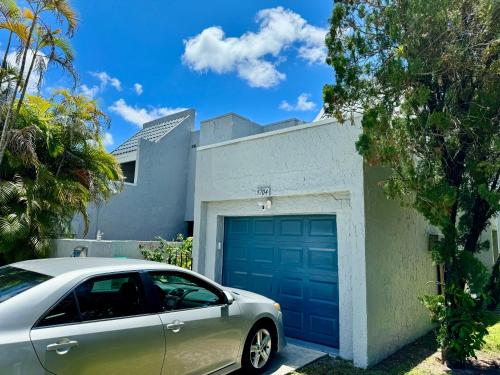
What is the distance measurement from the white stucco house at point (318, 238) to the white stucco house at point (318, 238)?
19 millimetres

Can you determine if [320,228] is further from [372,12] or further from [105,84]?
[105,84]

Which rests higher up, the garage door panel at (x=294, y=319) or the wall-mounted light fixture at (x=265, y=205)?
the wall-mounted light fixture at (x=265, y=205)

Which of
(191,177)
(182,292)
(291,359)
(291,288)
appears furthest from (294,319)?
(191,177)

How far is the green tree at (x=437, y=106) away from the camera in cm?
477

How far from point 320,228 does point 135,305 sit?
3.83 meters

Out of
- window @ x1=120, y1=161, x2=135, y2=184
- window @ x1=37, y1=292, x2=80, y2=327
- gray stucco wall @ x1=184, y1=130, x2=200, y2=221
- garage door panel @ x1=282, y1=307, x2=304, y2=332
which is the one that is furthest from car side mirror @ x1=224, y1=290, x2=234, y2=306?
window @ x1=120, y1=161, x2=135, y2=184

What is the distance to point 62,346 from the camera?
2988 millimetres

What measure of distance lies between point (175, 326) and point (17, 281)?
5.27ft

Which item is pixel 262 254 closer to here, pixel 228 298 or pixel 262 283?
pixel 262 283

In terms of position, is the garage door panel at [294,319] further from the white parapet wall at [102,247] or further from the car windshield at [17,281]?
the car windshield at [17,281]

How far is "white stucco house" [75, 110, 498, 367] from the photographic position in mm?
5840

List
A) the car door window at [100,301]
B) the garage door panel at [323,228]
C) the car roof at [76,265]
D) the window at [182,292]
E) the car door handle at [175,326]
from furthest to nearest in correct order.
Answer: the garage door panel at [323,228] → the window at [182,292] → the car door handle at [175,326] → the car roof at [76,265] → the car door window at [100,301]

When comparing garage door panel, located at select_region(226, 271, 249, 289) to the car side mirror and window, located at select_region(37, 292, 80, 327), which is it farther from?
window, located at select_region(37, 292, 80, 327)

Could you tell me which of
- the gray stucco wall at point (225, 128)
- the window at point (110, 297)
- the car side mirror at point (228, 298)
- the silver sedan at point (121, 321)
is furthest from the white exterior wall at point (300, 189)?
the gray stucco wall at point (225, 128)
